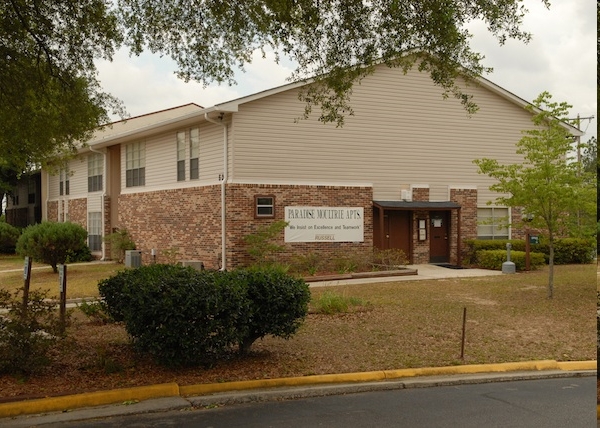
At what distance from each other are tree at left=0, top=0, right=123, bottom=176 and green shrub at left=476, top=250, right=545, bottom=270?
15564mm

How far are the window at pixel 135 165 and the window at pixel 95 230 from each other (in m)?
3.32

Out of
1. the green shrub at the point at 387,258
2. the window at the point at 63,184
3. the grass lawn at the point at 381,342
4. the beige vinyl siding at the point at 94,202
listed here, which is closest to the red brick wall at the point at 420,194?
the green shrub at the point at 387,258

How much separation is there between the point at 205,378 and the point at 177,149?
55.5 ft

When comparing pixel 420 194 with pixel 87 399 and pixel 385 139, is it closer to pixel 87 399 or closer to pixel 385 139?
pixel 385 139

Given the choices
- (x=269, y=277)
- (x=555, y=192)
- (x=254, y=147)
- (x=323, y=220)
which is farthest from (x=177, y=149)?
(x=269, y=277)

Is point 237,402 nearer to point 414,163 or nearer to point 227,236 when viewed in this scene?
point 227,236

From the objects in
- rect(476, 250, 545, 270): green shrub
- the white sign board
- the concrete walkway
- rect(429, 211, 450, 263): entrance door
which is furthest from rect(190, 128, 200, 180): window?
rect(476, 250, 545, 270): green shrub

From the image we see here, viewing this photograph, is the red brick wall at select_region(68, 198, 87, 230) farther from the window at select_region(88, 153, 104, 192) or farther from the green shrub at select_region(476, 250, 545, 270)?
the green shrub at select_region(476, 250, 545, 270)

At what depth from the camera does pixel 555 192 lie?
51.8 feet

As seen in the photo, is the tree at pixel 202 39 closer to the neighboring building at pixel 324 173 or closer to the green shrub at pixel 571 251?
the neighboring building at pixel 324 173

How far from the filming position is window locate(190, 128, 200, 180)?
78.2ft

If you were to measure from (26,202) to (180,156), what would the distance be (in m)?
23.4

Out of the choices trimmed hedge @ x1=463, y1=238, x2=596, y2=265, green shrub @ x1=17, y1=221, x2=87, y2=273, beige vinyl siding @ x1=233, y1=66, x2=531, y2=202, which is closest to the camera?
beige vinyl siding @ x1=233, y1=66, x2=531, y2=202

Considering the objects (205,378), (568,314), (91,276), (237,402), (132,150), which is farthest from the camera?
(132,150)
